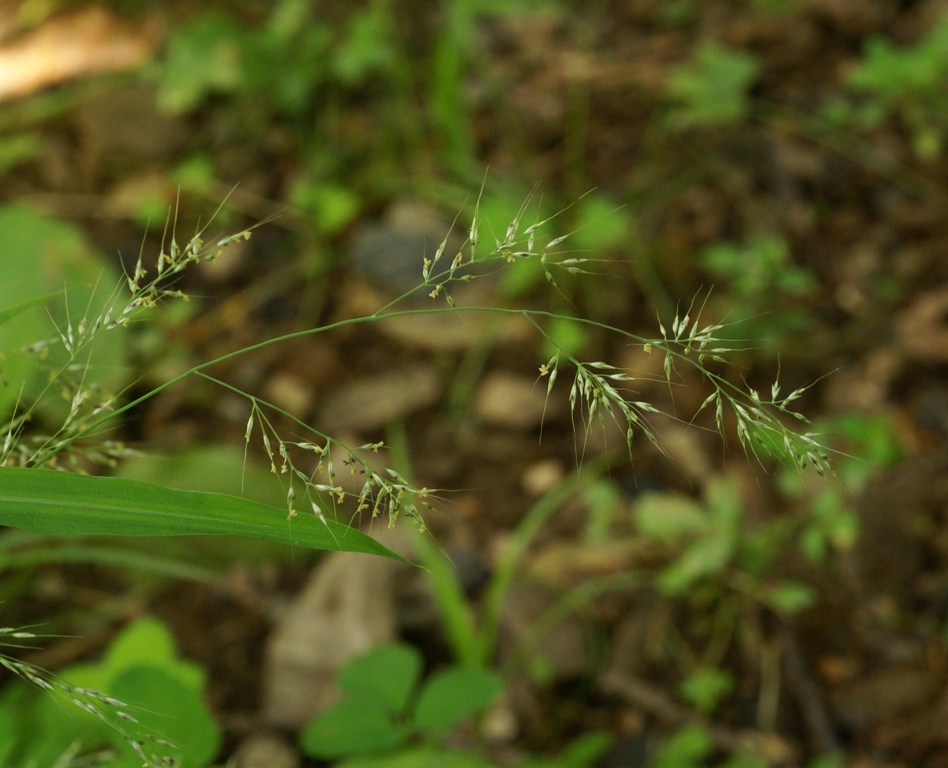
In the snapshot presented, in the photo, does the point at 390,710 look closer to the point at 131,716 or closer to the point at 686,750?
the point at 131,716

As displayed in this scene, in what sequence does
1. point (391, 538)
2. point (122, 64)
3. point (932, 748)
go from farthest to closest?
point (122, 64) → point (391, 538) → point (932, 748)

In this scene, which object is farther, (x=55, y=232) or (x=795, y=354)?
(x=55, y=232)

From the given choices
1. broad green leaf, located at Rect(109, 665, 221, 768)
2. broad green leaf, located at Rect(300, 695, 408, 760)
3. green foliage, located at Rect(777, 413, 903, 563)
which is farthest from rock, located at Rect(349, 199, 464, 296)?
broad green leaf, located at Rect(109, 665, 221, 768)

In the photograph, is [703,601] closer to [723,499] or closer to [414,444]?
[723,499]

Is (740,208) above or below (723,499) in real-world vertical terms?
above

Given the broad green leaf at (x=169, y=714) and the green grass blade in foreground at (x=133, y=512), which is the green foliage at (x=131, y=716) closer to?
the broad green leaf at (x=169, y=714)

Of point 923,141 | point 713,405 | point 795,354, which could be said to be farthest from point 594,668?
point 923,141
